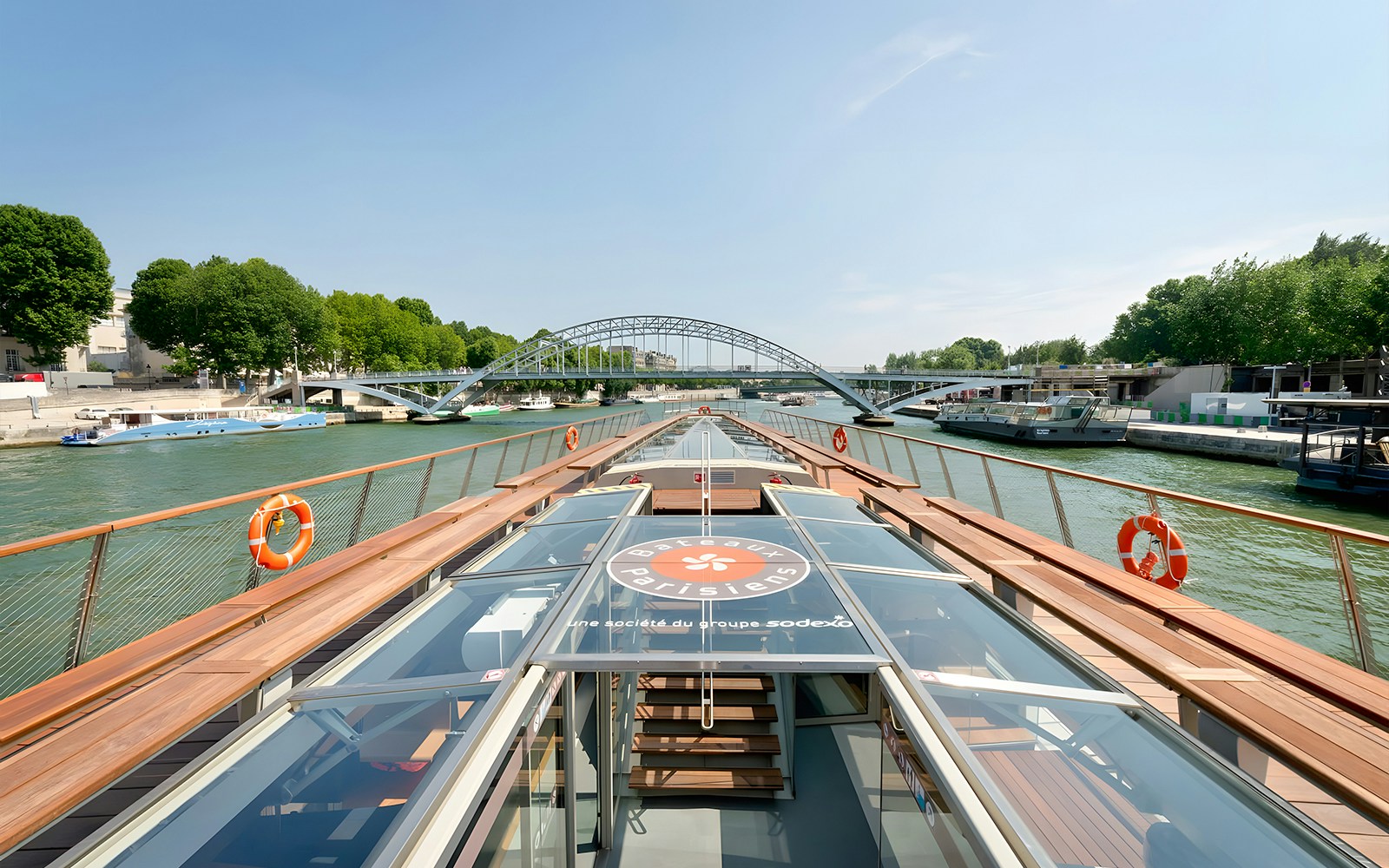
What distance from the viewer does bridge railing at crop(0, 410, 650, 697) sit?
3471 mm

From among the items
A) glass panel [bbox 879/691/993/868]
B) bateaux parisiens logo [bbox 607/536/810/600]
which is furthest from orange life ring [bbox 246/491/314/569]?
glass panel [bbox 879/691/993/868]

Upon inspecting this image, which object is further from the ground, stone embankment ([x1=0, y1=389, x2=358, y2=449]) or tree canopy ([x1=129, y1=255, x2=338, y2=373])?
tree canopy ([x1=129, y1=255, x2=338, y2=373])

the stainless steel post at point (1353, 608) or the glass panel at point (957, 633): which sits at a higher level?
the glass panel at point (957, 633)

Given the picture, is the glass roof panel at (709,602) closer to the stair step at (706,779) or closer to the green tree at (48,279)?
the stair step at (706,779)

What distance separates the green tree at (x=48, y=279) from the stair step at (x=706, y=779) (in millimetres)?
54395

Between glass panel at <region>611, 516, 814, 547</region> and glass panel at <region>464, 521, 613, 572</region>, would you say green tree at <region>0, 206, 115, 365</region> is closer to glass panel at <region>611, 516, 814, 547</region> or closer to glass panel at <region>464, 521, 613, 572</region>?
glass panel at <region>464, 521, 613, 572</region>

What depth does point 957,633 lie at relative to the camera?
6.90 ft

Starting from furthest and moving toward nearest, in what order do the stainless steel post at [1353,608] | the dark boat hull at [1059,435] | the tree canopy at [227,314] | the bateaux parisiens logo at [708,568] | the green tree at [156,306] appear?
the green tree at [156,306] → the tree canopy at [227,314] → the dark boat hull at [1059,435] → the stainless steel post at [1353,608] → the bateaux parisiens logo at [708,568]

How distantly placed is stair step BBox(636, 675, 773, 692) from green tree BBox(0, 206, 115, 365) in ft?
177

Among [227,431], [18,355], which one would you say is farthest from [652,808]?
[18,355]

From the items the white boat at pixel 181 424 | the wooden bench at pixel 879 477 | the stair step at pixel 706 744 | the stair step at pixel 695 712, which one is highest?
the wooden bench at pixel 879 477

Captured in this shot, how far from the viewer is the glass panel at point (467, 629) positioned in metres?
1.81

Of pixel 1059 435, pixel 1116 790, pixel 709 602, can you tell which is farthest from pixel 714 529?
pixel 1059 435

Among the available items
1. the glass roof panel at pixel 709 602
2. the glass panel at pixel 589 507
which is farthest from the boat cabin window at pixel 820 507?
the glass panel at pixel 589 507
